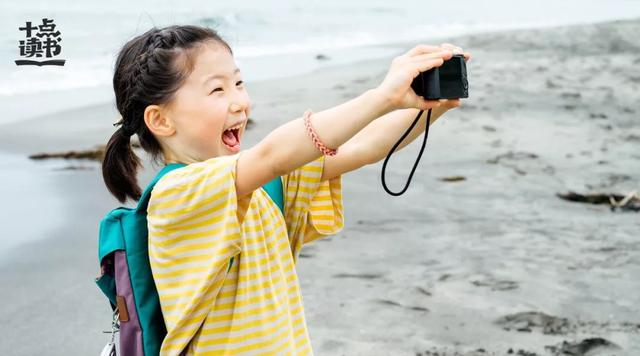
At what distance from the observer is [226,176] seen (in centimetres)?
171

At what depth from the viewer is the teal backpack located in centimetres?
185

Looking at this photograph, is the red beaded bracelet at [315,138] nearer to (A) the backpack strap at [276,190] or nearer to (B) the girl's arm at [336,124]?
(B) the girl's arm at [336,124]

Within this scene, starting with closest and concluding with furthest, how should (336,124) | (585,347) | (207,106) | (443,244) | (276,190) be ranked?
(336,124) < (207,106) < (276,190) < (585,347) < (443,244)

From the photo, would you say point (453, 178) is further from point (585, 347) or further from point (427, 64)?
point (427, 64)

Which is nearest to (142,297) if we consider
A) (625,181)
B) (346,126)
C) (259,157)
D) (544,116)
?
(259,157)

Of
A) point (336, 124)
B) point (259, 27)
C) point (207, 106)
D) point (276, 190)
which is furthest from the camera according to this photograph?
point (259, 27)

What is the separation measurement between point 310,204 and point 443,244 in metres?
2.67

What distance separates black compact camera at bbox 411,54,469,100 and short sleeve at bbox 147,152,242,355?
0.38m

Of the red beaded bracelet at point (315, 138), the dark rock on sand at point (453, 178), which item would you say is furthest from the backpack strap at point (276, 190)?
the dark rock on sand at point (453, 178)

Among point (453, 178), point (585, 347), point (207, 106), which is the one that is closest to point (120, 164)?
point (207, 106)

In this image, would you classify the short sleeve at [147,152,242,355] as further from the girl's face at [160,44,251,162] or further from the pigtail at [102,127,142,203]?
the pigtail at [102,127,142,203]

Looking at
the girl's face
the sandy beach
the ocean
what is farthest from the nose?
the ocean

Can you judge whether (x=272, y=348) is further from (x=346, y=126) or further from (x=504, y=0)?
(x=504, y=0)

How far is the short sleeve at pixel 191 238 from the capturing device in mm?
1733
